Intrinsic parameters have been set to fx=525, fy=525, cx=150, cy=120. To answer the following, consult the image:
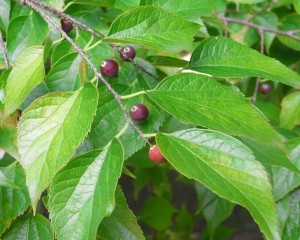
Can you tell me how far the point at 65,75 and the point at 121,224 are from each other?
225 mm

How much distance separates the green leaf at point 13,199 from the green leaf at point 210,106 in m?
0.22

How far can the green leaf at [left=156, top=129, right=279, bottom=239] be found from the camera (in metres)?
0.52

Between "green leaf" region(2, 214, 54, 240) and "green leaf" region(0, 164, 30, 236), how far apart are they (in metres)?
0.02

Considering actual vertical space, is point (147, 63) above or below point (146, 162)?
above

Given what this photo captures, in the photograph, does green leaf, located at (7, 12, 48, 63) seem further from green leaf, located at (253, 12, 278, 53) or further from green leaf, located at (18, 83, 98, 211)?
green leaf, located at (253, 12, 278, 53)

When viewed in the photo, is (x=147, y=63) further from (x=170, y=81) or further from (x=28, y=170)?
(x=28, y=170)

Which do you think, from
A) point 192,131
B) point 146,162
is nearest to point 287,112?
point 146,162

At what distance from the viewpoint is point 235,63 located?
0.70m

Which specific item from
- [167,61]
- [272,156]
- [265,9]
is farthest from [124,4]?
[265,9]

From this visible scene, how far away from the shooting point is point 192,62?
763 millimetres

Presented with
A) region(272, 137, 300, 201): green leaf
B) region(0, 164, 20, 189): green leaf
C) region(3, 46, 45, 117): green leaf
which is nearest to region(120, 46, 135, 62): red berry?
region(3, 46, 45, 117): green leaf

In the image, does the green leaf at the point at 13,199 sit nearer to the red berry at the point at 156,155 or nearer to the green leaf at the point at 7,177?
the green leaf at the point at 7,177

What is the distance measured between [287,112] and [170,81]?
0.55m

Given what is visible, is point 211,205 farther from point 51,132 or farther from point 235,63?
point 51,132
